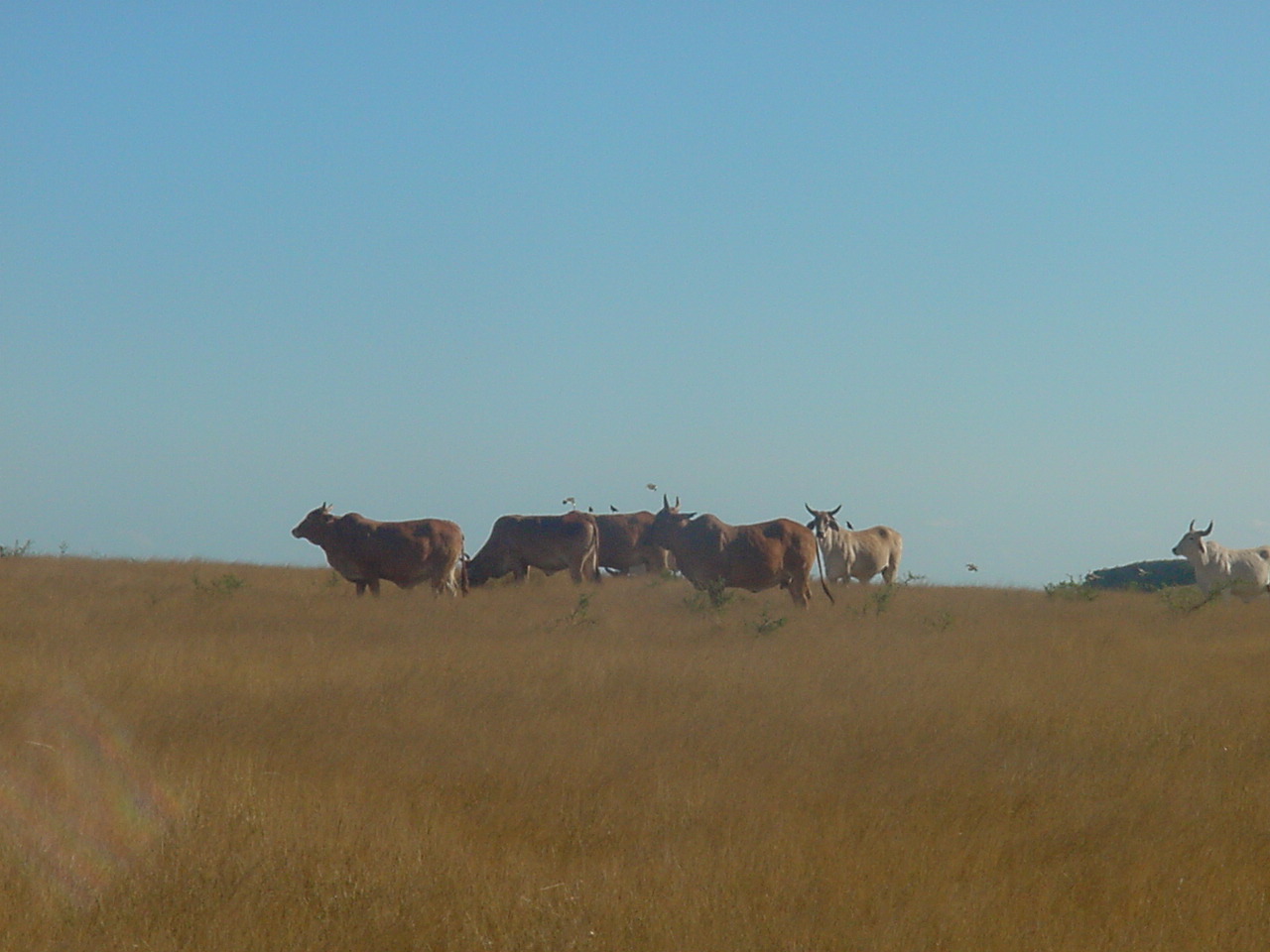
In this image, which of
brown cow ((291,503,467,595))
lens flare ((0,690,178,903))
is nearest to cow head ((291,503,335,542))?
brown cow ((291,503,467,595))

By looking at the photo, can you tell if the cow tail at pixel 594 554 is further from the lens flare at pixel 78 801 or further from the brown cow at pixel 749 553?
the lens flare at pixel 78 801

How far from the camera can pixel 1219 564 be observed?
23875mm

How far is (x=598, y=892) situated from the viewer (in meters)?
5.58

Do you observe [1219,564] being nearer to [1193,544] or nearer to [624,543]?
[1193,544]

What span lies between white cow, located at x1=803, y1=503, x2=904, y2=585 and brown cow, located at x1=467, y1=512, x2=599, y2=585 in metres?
4.14

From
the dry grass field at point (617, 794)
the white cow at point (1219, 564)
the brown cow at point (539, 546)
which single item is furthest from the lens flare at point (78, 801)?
the white cow at point (1219, 564)

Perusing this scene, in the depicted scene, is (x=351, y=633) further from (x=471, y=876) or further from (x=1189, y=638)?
(x=1189, y=638)

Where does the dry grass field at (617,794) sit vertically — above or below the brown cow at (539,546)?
below

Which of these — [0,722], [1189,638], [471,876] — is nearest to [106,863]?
[471,876]

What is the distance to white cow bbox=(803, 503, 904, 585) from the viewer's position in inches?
994

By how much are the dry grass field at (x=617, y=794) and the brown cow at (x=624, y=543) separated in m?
12.4

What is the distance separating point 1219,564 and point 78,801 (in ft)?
71.9

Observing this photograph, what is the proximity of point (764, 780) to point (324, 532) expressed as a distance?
14.2 m

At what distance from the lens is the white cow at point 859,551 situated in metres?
25.2
